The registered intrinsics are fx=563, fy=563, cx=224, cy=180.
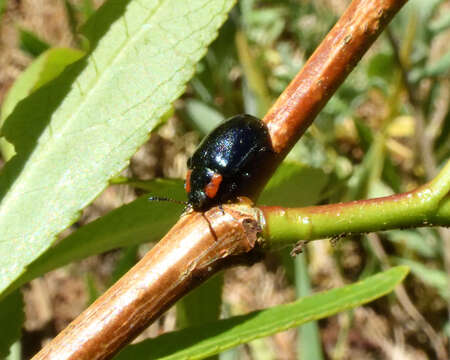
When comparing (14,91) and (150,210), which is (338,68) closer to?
(150,210)

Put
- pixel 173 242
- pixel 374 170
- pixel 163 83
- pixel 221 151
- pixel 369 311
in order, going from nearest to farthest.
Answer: pixel 173 242, pixel 163 83, pixel 221 151, pixel 374 170, pixel 369 311

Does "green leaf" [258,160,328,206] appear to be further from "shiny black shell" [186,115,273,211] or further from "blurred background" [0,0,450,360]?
"blurred background" [0,0,450,360]

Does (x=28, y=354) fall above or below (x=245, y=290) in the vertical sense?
above

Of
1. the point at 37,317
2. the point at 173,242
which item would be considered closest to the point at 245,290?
the point at 37,317

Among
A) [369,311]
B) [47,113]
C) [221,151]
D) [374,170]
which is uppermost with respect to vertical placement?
[47,113]

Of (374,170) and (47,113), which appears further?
(374,170)

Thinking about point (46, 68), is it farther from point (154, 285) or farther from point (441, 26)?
point (441, 26)

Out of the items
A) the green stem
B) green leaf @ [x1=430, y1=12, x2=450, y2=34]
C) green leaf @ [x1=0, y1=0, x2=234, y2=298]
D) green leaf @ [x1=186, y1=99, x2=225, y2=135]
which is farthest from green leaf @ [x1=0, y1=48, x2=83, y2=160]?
green leaf @ [x1=430, y1=12, x2=450, y2=34]

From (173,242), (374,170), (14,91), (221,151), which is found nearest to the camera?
(173,242)
